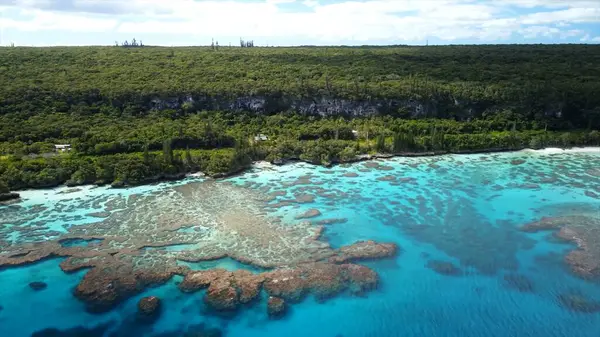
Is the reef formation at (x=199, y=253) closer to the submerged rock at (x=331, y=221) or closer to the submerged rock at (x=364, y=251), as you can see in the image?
the submerged rock at (x=364, y=251)

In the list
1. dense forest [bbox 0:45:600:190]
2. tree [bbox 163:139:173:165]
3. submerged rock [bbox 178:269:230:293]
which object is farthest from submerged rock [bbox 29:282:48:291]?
tree [bbox 163:139:173:165]

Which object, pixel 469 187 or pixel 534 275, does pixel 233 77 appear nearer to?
pixel 469 187

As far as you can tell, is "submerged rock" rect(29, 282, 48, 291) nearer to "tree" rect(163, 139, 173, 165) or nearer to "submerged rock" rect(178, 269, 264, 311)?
"submerged rock" rect(178, 269, 264, 311)

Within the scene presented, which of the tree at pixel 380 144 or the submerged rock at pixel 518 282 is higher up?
the tree at pixel 380 144

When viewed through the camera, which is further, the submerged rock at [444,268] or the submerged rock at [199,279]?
the submerged rock at [444,268]

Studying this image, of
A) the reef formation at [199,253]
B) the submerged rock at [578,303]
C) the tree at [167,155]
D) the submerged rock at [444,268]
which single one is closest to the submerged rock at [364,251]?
the reef formation at [199,253]

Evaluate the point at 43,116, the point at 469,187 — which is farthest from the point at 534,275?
the point at 43,116

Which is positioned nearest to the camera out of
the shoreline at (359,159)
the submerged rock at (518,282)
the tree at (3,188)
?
the submerged rock at (518,282)
